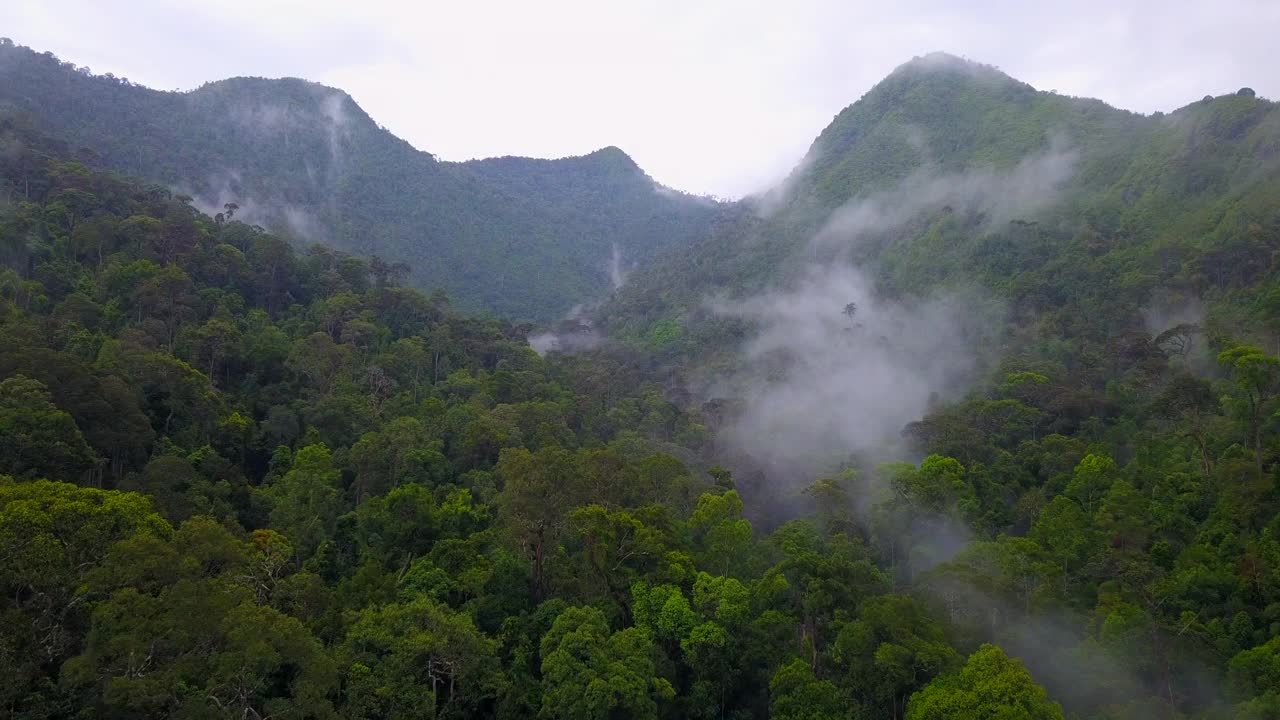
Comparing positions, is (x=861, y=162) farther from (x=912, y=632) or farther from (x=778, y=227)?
(x=912, y=632)

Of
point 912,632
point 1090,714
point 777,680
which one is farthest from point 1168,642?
point 777,680

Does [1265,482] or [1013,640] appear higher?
[1265,482]

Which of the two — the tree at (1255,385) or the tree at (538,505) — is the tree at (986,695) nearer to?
the tree at (538,505)

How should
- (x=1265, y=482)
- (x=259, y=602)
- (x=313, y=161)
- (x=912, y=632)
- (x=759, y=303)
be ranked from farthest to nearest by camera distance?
(x=313, y=161) < (x=759, y=303) < (x=1265, y=482) < (x=912, y=632) < (x=259, y=602)

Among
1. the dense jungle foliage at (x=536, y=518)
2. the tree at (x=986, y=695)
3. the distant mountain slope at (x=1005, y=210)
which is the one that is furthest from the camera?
the distant mountain slope at (x=1005, y=210)

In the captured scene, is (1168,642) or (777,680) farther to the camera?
(1168,642)

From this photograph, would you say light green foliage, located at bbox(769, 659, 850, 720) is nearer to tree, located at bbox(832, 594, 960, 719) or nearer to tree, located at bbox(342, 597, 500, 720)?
tree, located at bbox(832, 594, 960, 719)

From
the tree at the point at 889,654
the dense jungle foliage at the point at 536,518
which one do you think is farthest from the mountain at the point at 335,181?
the tree at the point at 889,654
